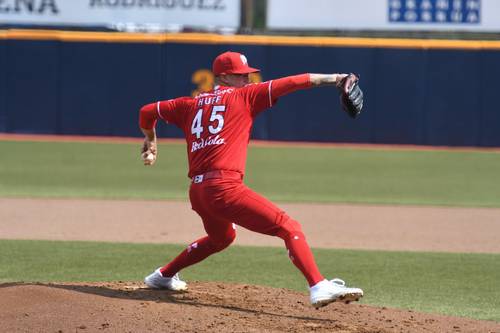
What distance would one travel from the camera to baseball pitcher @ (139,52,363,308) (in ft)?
19.6

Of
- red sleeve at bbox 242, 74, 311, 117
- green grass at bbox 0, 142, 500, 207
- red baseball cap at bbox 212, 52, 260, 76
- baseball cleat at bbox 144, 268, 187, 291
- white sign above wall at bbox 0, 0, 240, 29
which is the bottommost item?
green grass at bbox 0, 142, 500, 207

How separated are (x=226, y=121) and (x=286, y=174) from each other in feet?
31.9

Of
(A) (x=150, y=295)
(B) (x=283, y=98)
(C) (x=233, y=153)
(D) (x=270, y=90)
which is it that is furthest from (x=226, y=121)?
(B) (x=283, y=98)

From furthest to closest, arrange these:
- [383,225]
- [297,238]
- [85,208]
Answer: [85,208] → [383,225] → [297,238]

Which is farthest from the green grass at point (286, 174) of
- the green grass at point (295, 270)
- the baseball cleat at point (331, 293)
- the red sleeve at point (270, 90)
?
the baseball cleat at point (331, 293)

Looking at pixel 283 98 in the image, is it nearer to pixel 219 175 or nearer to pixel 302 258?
pixel 219 175

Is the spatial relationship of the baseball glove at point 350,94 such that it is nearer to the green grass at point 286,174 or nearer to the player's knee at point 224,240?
the player's knee at point 224,240

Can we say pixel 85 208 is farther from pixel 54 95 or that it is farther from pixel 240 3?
pixel 240 3

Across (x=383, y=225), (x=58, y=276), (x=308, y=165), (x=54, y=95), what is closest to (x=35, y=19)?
(x=54, y=95)

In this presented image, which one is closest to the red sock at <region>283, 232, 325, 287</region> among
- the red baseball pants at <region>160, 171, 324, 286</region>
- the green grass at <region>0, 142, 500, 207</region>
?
the red baseball pants at <region>160, 171, 324, 286</region>

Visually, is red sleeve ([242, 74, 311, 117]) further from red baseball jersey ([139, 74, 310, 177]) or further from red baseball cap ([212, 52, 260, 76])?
red baseball cap ([212, 52, 260, 76])

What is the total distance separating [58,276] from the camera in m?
8.02

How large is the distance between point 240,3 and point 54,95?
4636mm

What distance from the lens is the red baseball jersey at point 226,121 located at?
242 inches
